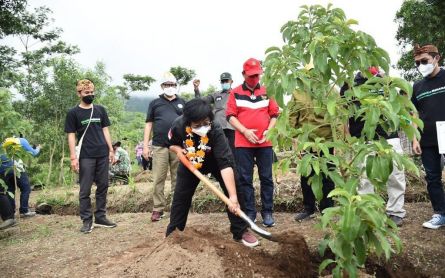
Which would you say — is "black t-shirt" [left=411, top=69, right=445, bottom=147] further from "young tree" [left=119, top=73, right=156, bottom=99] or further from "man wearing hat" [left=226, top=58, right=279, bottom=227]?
"young tree" [left=119, top=73, right=156, bottom=99]

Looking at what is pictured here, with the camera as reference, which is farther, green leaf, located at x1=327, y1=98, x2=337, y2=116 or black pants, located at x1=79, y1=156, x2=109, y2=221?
black pants, located at x1=79, y1=156, x2=109, y2=221

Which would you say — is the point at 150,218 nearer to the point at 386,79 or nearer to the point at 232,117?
the point at 232,117

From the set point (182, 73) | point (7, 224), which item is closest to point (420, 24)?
point (7, 224)

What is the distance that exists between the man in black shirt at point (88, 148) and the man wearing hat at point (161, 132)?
0.54m

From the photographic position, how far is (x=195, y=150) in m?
3.27

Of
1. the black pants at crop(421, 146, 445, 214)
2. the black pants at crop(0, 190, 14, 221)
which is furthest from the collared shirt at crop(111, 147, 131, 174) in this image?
the black pants at crop(421, 146, 445, 214)

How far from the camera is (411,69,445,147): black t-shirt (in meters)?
3.62

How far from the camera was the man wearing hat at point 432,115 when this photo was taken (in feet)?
11.9

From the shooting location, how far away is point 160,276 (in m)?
2.67

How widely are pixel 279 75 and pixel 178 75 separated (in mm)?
25369

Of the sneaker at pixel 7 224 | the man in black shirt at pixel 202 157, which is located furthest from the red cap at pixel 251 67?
the sneaker at pixel 7 224

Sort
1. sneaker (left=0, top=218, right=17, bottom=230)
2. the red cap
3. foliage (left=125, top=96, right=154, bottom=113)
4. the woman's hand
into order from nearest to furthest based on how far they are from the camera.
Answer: the woman's hand, the red cap, sneaker (left=0, top=218, right=17, bottom=230), foliage (left=125, top=96, right=154, bottom=113)

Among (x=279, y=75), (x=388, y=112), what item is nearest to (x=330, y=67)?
(x=279, y=75)

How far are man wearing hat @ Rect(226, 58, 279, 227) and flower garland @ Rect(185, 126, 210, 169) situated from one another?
0.75 metres
